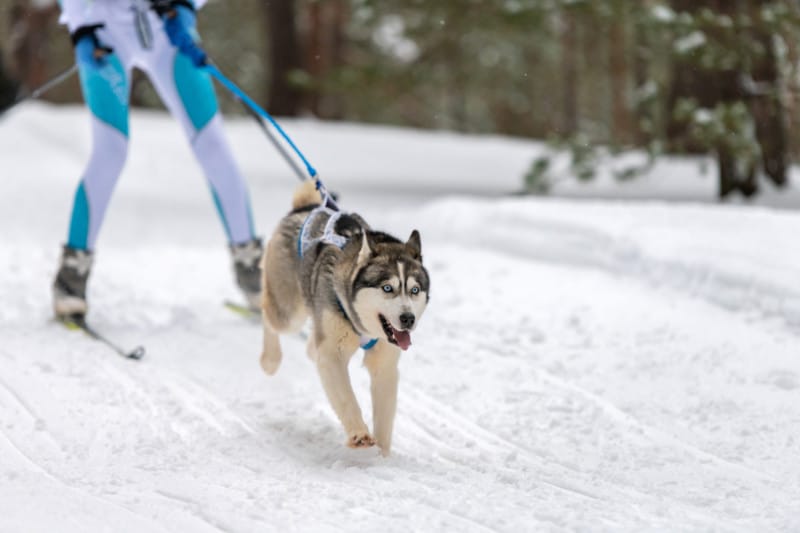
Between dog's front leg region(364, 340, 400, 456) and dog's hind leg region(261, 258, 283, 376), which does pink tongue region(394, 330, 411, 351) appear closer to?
dog's front leg region(364, 340, 400, 456)

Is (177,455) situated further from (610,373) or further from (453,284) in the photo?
(453,284)

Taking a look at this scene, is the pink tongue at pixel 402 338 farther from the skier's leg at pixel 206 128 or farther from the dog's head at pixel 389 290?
the skier's leg at pixel 206 128

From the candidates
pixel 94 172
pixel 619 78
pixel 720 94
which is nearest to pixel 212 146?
pixel 94 172

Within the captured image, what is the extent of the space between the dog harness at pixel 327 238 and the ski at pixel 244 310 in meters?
1.84

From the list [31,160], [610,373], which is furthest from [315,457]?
[31,160]

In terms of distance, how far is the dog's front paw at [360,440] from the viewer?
407cm

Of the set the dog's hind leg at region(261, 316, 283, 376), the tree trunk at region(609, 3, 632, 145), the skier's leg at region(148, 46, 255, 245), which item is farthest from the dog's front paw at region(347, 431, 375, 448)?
the tree trunk at region(609, 3, 632, 145)

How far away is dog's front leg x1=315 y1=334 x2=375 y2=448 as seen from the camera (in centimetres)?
408

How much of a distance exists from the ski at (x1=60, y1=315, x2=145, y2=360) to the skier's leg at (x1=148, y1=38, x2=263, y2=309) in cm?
97

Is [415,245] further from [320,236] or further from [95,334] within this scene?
[95,334]

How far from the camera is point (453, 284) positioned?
748 centimetres

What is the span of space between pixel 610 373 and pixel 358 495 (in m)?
2.28

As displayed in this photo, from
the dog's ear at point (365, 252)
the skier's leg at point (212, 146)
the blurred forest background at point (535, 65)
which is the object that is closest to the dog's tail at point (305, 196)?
the skier's leg at point (212, 146)

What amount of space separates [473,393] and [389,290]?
4.88 feet
